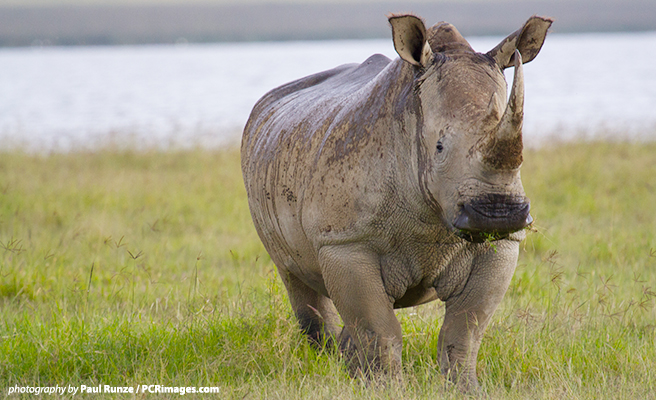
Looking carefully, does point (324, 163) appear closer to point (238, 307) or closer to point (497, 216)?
point (497, 216)

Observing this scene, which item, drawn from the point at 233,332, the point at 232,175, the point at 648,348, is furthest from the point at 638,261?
the point at 232,175

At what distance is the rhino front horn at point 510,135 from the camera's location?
2.37 metres

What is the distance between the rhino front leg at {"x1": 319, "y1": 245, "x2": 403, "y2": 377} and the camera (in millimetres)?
3012

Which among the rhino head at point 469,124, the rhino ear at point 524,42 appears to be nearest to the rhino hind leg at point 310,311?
the rhino head at point 469,124

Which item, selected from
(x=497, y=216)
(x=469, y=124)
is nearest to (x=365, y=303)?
(x=497, y=216)

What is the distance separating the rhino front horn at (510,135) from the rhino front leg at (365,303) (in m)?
0.78

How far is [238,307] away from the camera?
422cm

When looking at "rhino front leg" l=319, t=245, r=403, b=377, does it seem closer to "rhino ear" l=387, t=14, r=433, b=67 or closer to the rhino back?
the rhino back

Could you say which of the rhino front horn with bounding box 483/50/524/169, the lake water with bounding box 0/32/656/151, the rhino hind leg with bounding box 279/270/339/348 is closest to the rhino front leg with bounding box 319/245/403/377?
the rhino front horn with bounding box 483/50/524/169

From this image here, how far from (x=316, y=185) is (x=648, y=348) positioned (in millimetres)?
2053

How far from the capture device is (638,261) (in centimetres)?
573

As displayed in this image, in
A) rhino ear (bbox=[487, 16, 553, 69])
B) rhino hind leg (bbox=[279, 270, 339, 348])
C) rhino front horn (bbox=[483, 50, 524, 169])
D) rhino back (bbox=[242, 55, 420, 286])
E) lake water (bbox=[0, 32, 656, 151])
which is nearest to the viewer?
rhino front horn (bbox=[483, 50, 524, 169])

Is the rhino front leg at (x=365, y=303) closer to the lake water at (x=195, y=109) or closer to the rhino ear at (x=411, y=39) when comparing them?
the rhino ear at (x=411, y=39)

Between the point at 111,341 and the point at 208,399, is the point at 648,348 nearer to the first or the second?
the point at 208,399
